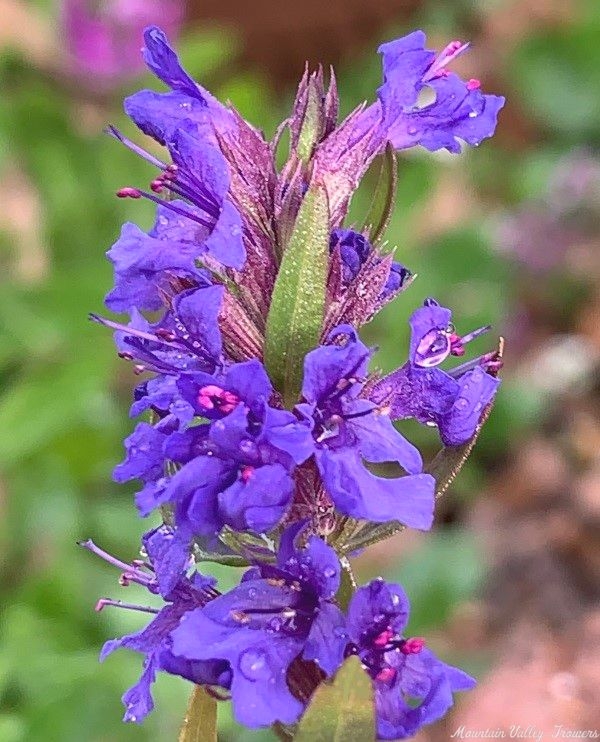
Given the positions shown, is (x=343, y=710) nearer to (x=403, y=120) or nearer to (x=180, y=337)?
(x=180, y=337)

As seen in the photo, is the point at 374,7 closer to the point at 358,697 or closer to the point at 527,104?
the point at 527,104

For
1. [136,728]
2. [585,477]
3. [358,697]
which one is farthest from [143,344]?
[585,477]

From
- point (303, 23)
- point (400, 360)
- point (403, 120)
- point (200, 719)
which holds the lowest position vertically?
point (400, 360)

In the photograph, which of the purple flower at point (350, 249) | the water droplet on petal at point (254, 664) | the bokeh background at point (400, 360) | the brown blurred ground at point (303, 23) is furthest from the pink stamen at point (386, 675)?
the brown blurred ground at point (303, 23)

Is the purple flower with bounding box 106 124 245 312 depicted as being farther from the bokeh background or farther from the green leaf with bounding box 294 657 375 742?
the bokeh background

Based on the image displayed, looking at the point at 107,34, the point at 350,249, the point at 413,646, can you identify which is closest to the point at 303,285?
the point at 350,249

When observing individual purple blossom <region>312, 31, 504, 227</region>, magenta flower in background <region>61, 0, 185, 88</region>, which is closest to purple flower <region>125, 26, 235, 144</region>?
individual purple blossom <region>312, 31, 504, 227</region>
